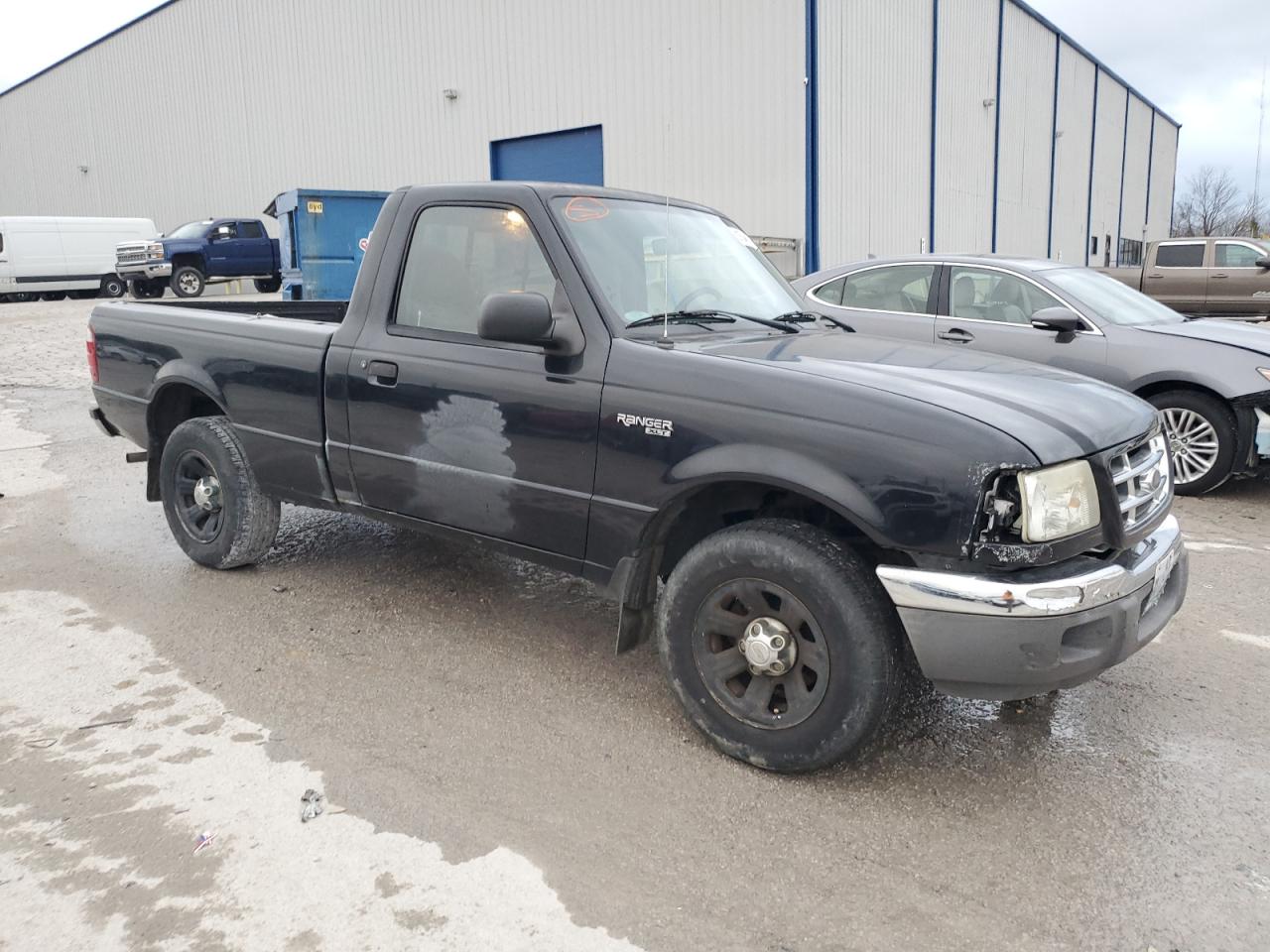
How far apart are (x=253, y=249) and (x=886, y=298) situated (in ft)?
67.2

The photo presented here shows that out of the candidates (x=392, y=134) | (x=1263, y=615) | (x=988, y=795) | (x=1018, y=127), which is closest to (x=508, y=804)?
(x=988, y=795)

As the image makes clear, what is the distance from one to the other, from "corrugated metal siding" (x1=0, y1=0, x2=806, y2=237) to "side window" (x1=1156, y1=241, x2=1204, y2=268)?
6496 mm

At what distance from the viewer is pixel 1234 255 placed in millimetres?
16656

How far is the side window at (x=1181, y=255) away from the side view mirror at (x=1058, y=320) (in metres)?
12.2

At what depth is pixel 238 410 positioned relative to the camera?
4676mm

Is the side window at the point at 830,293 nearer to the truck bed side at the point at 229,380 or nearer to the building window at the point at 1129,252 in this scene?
the truck bed side at the point at 229,380

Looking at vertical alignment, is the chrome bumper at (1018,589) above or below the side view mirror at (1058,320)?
below

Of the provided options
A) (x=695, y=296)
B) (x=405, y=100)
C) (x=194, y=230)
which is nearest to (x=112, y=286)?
(x=194, y=230)

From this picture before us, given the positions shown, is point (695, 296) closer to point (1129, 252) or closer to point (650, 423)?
point (650, 423)

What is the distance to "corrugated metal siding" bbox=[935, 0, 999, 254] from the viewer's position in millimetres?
21125

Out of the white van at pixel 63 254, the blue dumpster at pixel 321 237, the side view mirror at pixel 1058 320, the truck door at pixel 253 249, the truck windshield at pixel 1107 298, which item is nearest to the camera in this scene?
the side view mirror at pixel 1058 320

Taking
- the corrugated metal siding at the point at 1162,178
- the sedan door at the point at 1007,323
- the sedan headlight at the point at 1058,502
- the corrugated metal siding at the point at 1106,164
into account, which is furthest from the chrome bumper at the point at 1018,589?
the corrugated metal siding at the point at 1162,178

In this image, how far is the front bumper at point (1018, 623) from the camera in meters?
2.70

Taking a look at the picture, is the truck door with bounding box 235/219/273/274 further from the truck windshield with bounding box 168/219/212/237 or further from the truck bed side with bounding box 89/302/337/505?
the truck bed side with bounding box 89/302/337/505
